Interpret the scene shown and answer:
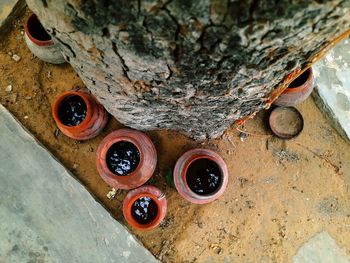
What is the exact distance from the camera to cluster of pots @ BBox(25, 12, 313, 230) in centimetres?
228

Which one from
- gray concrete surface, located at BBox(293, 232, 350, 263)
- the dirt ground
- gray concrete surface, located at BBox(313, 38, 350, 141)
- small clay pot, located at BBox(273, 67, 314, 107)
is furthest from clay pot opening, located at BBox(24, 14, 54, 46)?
gray concrete surface, located at BBox(293, 232, 350, 263)

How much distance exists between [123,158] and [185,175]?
0.36m

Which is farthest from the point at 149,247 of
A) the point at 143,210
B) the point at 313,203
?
the point at 313,203

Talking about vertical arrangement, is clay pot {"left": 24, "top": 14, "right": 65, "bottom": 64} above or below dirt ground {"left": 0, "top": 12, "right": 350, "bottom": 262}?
above

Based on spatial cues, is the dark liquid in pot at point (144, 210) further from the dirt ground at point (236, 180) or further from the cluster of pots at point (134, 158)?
the dirt ground at point (236, 180)

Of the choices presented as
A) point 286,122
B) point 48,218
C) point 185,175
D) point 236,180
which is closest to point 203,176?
point 185,175

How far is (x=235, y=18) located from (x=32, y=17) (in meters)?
1.73

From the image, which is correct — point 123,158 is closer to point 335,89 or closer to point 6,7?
point 6,7

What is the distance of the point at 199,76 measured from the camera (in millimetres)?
1421

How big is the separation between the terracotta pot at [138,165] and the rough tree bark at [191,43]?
50cm

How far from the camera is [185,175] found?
230 centimetres

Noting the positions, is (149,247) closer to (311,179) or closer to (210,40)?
(311,179)

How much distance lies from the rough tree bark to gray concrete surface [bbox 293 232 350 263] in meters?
1.18

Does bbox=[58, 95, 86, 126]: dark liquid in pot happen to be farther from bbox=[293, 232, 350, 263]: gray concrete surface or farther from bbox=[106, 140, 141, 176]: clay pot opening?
bbox=[293, 232, 350, 263]: gray concrete surface
